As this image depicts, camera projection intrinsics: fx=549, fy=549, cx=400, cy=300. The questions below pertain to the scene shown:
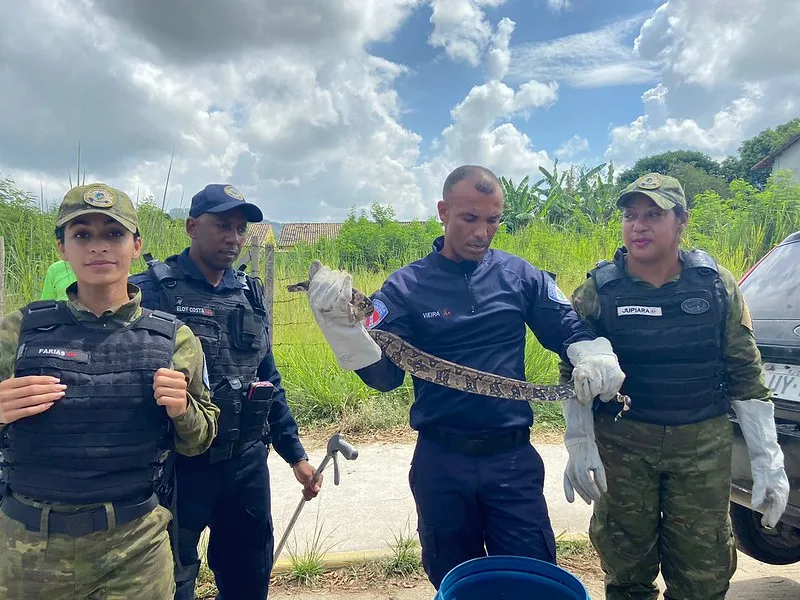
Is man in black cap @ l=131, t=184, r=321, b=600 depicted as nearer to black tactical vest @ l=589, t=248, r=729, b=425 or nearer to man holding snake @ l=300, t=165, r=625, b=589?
man holding snake @ l=300, t=165, r=625, b=589

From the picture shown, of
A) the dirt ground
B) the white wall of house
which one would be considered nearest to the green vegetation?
the dirt ground

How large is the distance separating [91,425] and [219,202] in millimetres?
1253

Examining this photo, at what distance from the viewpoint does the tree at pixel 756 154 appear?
47438 millimetres

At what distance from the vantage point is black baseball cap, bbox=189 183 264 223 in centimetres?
270

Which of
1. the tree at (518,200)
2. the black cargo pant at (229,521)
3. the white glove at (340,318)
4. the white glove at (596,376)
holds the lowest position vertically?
the black cargo pant at (229,521)

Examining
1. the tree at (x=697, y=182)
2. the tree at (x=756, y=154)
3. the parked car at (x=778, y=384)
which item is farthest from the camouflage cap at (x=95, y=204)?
the tree at (x=756, y=154)

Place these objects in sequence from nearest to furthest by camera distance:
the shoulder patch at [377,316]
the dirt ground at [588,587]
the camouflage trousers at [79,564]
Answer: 1. the camouflage trousers at [79,564]
2. the shoulder patch at [377,316]
3. the dirt ground at [588,587]

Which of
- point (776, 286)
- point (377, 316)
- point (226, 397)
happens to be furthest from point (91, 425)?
point (776, 286)

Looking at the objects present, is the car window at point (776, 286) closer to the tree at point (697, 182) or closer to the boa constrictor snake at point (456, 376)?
the boa constrictor snake at point (456, 376)

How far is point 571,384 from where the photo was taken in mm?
2586

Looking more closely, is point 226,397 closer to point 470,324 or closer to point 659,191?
point 470,324

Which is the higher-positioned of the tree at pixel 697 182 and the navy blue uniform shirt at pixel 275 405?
the tree at pixel 697 182

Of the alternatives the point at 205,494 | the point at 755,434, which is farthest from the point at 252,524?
the point at 755,434

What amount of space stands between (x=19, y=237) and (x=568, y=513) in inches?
267
